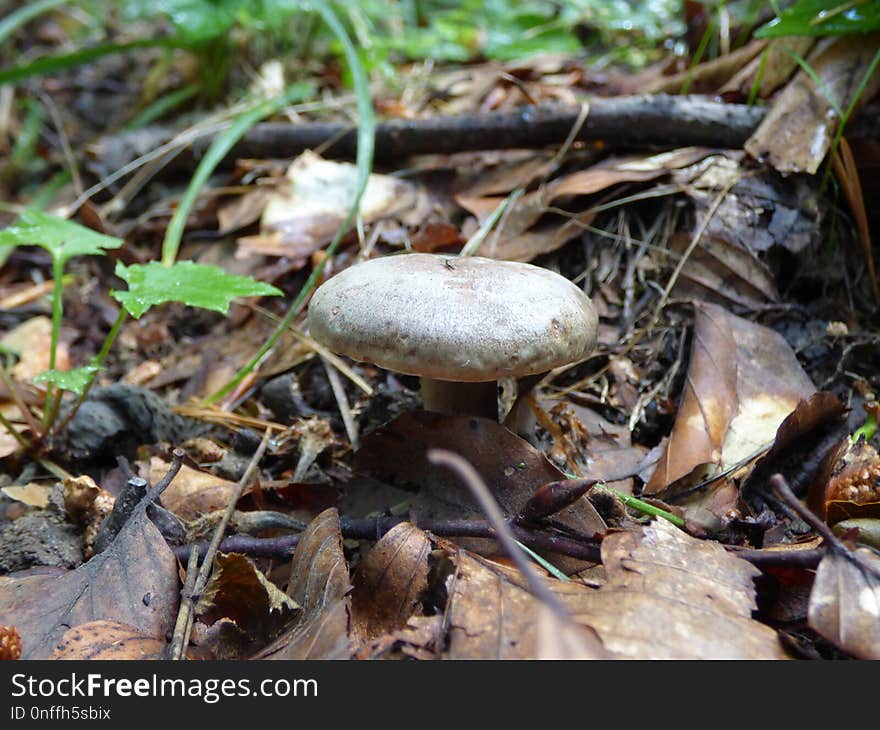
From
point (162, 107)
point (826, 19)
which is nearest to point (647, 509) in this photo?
point (826, 19)

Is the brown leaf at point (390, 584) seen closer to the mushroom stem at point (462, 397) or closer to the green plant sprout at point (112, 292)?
the mushroom stem at point (462, 397)

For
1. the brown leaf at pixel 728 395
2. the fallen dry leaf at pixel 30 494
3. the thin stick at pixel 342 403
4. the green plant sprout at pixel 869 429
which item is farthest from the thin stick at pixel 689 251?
the fallen dry leaf at pixel 30 494

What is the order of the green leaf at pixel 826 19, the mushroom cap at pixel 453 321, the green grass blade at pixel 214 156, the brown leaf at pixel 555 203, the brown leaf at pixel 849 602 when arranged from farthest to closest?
the green grass blade at pixel 214 156 → the brown leaf at pixel 555 203 → the green leaf at pixel 826 19 → the mushroom cap at pixel 453 321 → the brown leaf at pixel 849 602

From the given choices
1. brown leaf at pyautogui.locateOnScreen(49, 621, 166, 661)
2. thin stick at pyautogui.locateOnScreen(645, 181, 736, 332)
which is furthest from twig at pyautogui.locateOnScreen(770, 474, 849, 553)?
→ brown leaf at pyautogui.locateOnScreen(49, 621, 166, 661)

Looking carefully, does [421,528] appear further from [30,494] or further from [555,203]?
[555,203]
